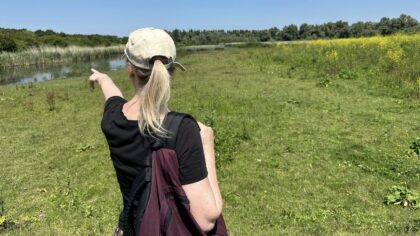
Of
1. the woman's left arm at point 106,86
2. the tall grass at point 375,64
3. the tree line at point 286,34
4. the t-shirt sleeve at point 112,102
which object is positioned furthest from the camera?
the tree line at point 286,34

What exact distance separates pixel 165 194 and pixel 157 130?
12.2 inches

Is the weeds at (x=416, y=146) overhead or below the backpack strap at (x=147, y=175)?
below

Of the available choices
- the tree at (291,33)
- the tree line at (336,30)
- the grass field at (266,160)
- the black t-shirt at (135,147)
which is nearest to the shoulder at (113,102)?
the black t-shirt at (135,147)

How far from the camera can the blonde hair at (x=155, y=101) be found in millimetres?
1984

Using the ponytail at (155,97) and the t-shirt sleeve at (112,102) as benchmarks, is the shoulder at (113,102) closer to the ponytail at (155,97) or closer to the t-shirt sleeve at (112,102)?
the t-shirt sleeve at (112,102)

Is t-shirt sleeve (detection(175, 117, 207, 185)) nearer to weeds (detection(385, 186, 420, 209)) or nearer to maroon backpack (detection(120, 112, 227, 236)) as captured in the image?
maroon backpack (detection(120, 112, 227, 236))

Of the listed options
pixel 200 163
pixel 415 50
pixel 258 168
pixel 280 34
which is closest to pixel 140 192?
pixel 200 163

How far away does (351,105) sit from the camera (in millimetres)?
12406

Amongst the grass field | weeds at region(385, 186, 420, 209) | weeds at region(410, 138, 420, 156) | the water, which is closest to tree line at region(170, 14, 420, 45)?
the water

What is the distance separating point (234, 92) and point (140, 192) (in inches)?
514

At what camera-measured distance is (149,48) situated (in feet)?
6.77

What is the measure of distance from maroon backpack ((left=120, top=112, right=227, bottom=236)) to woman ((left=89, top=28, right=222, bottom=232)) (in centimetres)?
3

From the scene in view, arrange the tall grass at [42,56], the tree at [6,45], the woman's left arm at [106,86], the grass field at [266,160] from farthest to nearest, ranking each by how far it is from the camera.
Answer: the tree at [6,45] < the tall grass at [42,56] < the grass field at [266,160] < the woman's left arm at [106,86]

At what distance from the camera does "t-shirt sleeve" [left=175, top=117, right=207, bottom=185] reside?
1.99 metres
